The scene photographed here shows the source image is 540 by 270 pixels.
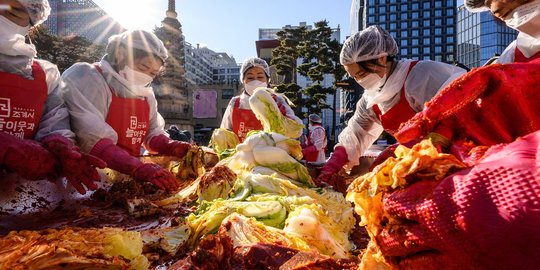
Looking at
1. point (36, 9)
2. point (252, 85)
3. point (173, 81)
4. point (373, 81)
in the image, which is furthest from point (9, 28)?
point (173, 81)

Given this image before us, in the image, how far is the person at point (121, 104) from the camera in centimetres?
271

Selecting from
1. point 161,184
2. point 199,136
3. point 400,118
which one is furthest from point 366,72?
point 199,136

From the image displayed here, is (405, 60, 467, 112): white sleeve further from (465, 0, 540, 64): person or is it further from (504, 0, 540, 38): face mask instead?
(504, 0, 540, 38): face mask

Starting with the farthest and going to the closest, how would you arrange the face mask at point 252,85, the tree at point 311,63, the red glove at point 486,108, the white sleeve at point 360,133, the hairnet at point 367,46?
the tree at point 311,63 → the face mask at point 252,85 → the white sleeve at point 360,133 → the hairnet at point 367,46 → the red glove at point 486,108

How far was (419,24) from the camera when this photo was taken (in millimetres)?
42375

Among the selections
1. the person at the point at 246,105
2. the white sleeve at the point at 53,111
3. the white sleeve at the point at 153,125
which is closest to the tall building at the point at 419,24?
the person at the point at 246,105

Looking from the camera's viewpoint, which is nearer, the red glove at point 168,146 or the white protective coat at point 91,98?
the white protective coat at point 91,98

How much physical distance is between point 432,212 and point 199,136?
32.4 meters

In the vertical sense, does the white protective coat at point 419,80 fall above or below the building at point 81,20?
below

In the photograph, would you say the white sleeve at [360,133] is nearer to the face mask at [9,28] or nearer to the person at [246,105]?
the person at [246,105]

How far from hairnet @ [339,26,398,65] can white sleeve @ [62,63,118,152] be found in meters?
2.19

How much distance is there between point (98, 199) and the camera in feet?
8.55

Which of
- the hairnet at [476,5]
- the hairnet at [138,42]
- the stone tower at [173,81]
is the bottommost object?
the hairnet at [138,42]

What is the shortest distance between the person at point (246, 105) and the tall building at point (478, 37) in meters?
44.1
